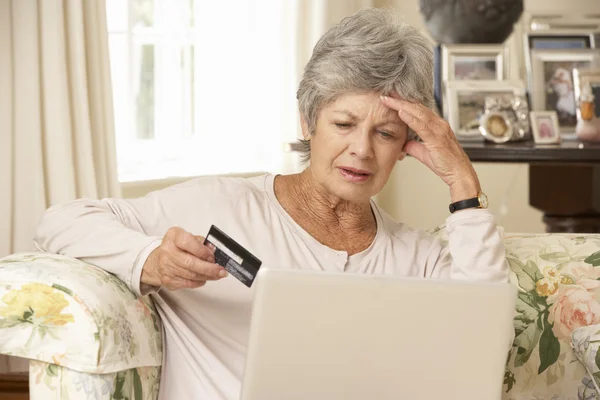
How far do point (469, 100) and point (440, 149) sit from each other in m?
1.78

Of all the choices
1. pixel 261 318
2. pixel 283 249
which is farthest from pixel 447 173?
pixel 261 318

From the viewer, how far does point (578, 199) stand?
336 centimetres

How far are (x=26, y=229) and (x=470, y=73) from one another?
189cm

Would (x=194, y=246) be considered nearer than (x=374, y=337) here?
No

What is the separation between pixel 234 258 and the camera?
1376 millimetres

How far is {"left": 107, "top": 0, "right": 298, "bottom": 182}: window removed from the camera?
396 centimetres

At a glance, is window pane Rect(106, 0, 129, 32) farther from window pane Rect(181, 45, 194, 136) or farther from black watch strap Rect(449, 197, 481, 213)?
black watch strap Rect(449, 197, 481, 213)

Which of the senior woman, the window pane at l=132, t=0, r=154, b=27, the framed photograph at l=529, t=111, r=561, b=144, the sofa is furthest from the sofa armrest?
the window pane at l=132, t=0, r=154, b=27

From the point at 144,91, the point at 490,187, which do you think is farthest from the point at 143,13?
the point at 490,187

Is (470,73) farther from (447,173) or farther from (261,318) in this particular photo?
(261,318)

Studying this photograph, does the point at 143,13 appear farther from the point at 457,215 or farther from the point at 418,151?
the point at 457,215

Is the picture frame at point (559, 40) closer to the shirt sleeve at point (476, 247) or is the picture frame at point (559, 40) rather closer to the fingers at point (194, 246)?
the shirt sleeve at point (476, 247)

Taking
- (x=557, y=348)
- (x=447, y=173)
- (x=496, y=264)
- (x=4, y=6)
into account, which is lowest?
(x=557, y=348)

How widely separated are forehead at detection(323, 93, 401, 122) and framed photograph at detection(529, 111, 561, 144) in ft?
5.47
